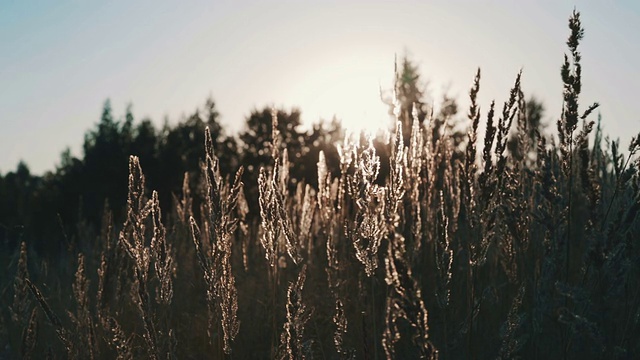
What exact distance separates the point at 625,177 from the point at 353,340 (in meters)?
1.52

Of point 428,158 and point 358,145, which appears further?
point 428,158

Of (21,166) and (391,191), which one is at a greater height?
(21,166)

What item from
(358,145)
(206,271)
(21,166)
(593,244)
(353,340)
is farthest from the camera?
(21,166)

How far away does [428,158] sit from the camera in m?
3.78

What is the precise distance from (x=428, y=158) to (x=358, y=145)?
5.11 ft

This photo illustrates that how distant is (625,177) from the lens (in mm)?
2154

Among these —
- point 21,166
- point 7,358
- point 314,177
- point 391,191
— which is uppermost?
point 21,166

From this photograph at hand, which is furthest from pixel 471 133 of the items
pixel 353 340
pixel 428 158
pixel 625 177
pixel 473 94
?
pixel 428 158

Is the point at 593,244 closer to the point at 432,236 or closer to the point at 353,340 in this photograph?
the point at 353,340

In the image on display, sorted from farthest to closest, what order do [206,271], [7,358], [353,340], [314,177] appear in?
[314,177] → [7,358] → [353,340] → [206,271]

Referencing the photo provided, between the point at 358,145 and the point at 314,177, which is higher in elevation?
the point at 314,177

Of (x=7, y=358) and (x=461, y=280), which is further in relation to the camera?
(x=461, y=280)

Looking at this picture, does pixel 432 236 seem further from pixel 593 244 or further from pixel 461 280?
pixel 593 244

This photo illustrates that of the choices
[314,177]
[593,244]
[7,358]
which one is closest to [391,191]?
[593,244]
